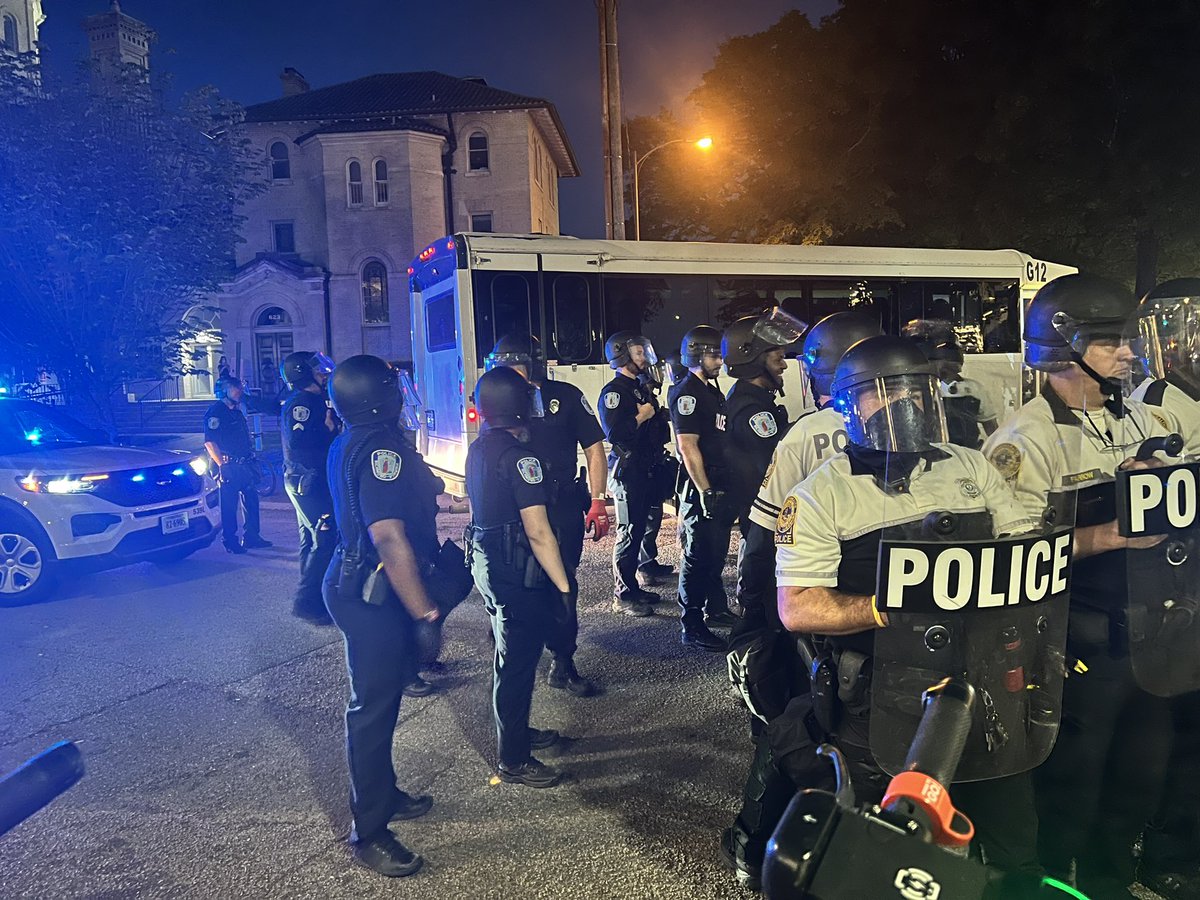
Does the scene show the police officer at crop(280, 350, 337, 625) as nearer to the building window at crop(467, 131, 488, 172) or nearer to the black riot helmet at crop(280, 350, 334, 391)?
the black riot helmet at crop(280, 350, 334, 391)

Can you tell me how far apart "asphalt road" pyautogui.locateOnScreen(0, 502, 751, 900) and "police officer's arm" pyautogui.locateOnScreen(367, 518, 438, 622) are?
985 millimetres

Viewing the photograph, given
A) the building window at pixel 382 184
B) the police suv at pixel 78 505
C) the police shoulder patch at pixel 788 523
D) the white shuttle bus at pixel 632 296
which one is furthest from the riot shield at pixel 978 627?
the building window at pixel 382 184

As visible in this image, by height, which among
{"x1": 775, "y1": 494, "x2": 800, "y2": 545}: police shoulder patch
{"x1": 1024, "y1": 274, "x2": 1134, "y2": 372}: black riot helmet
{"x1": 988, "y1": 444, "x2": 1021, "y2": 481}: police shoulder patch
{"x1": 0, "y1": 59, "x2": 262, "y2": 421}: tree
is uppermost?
{"x1": 0, "y1": 59, "x2": 262, "y2": 421}: tree

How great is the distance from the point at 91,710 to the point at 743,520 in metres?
3.88

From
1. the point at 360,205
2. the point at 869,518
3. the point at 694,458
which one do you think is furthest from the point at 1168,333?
the point at 360,205

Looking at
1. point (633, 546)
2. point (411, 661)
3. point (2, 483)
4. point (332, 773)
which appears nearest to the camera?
point (411, 661)

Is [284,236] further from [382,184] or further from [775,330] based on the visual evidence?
[775,330]

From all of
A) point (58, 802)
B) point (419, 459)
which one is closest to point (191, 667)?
point (58, 802)

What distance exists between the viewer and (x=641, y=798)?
11.7 feet

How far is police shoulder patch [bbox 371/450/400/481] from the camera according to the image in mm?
3205

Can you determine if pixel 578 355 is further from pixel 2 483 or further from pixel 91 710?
pixel 91 710

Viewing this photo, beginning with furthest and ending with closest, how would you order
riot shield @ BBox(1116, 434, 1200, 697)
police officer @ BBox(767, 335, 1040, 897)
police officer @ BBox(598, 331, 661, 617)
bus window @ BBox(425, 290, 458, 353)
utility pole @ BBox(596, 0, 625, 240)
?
utility pole @ BBox(596, 0, 625, 240) < bus window @ BBox(425, 290, 458, 353) < police officer @ BBox(598, 331, 661, 617) < riot shield @ BBox(1116, 434, 1200, 697) < police officer @ BBox(767, 335, 1040, 897)

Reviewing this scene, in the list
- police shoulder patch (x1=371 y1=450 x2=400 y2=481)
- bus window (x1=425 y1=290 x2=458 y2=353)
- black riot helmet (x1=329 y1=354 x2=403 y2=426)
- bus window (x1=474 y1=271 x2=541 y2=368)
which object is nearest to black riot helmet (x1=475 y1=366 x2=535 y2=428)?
black riot helmet (x1=329 y1=354 x2=403 y2=426)

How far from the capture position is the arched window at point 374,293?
29938 mm
